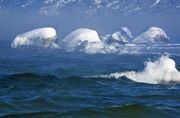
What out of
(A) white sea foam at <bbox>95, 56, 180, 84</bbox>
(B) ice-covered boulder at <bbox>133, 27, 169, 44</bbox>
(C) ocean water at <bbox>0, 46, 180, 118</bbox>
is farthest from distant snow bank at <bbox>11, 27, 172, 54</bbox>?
(C) ocean water at <bbox>0, 46, 180, 118</bbox>

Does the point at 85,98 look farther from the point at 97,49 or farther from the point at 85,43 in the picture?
the point at 85,43

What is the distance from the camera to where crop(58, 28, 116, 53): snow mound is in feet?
320

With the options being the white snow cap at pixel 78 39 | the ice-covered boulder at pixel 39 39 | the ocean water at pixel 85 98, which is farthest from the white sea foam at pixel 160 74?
the ice-covered boulder at pixel 39 39

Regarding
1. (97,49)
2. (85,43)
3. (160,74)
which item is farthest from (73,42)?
(160,74)

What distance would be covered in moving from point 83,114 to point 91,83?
47.0 feet

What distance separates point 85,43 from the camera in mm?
100562

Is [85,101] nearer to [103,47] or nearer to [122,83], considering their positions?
[122,83]

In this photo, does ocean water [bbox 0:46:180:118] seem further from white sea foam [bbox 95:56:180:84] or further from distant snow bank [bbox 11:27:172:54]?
distant snow bank [bbox 11:27:172:54]

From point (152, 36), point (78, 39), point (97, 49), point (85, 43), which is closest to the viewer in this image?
point (97, 49)

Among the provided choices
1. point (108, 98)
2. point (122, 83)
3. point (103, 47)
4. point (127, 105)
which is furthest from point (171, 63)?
point (103, 47)

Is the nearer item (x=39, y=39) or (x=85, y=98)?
(x=85, y=98)

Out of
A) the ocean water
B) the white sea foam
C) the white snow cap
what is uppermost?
the white snow cap

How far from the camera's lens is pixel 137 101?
3656cm

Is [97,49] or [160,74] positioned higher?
[97,49]
